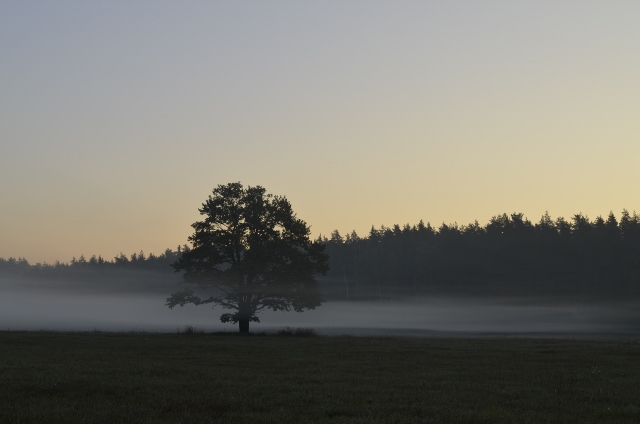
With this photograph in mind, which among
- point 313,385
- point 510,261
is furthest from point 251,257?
point 510,261

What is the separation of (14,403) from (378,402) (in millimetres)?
Result: 10313

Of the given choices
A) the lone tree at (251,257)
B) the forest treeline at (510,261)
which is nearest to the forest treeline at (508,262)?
the forest treeline at (510,261)

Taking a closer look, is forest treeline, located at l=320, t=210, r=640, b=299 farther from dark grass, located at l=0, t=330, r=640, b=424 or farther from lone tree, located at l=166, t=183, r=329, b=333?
dark grass, located at l=0, t=330, r=640, b=424

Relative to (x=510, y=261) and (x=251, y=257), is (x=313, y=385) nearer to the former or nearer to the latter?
(x=251, y=257)

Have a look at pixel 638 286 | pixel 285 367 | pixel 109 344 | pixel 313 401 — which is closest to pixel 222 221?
pixel 109 344

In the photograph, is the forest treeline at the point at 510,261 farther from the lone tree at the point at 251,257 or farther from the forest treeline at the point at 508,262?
the lone tree at the point at 251,257

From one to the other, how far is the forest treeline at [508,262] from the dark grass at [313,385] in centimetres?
9955

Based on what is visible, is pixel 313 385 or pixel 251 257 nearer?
pixel 313 385

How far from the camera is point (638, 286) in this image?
117875mm

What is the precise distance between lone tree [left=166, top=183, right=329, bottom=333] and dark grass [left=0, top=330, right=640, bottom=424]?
20609mm

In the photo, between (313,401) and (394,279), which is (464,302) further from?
(313,401)

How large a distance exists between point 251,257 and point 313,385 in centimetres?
3613

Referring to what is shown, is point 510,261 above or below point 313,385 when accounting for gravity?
above

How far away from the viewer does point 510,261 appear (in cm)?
14212
